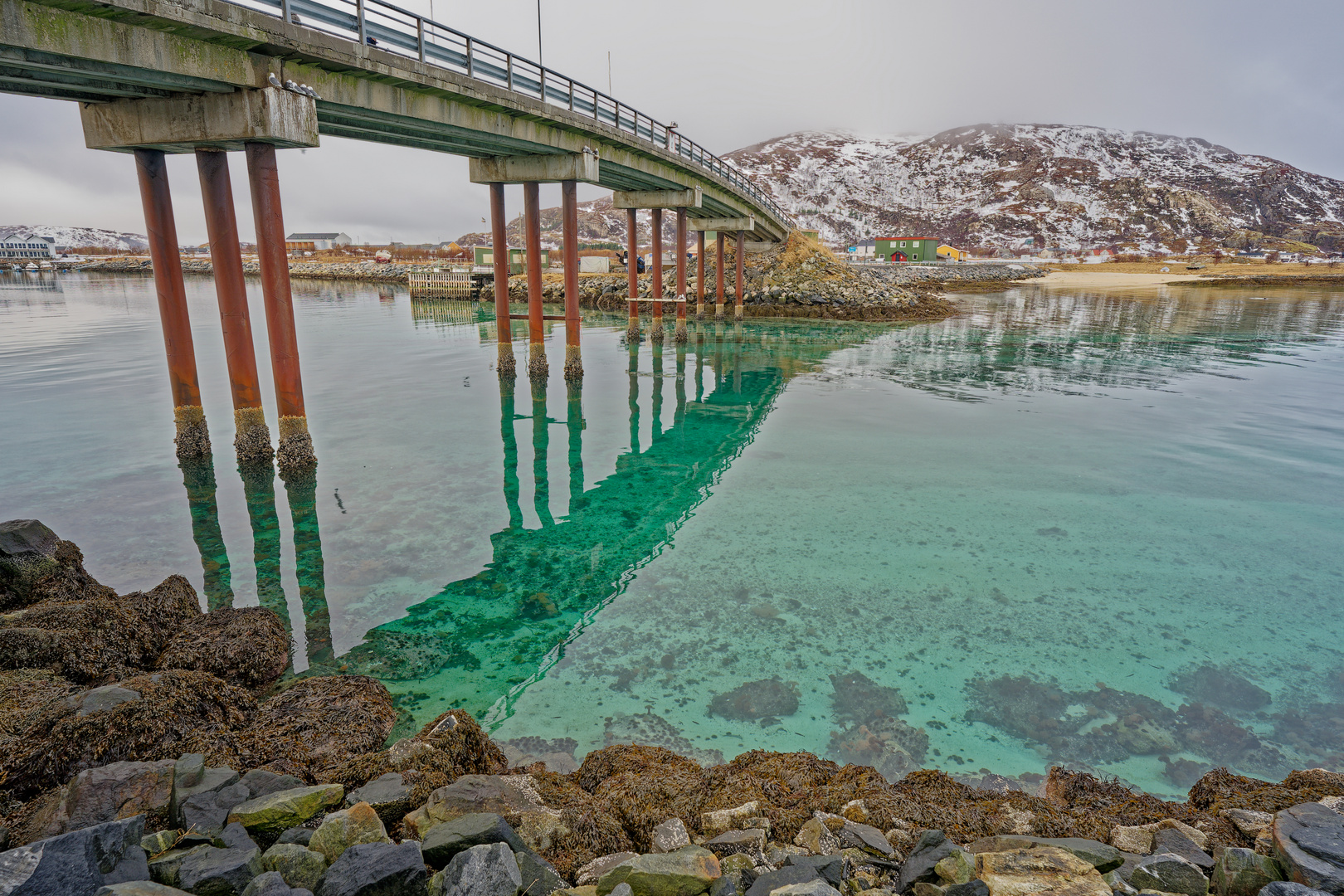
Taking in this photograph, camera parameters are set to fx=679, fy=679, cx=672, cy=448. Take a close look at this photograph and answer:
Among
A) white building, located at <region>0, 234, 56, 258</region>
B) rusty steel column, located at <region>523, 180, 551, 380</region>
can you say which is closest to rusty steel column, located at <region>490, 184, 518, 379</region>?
rusty steel column, located at <region>523, 180, 551, 380</region>

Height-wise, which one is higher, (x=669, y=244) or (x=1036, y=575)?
(x=669, y=244)

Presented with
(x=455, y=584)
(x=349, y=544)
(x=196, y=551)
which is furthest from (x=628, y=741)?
(x=196, y=551)

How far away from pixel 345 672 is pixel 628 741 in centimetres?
330

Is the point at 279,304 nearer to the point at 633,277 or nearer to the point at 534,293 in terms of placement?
the point at 534,293

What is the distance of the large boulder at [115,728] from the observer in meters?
4.46

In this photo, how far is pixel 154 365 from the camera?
26.5 m

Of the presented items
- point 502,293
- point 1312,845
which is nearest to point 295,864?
point 1312,845

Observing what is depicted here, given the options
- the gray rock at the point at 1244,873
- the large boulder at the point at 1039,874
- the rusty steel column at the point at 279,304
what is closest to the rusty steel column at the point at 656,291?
the rusty steel column at the point at 279,304

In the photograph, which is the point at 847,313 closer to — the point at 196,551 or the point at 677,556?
the point at 677,556

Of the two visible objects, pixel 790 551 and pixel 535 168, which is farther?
pixel 535 168

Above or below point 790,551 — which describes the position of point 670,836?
above

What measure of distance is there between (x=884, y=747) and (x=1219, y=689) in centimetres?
403

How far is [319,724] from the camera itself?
19.1 ft

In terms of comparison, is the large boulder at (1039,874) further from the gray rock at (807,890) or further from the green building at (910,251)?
the green building at (910,251)
